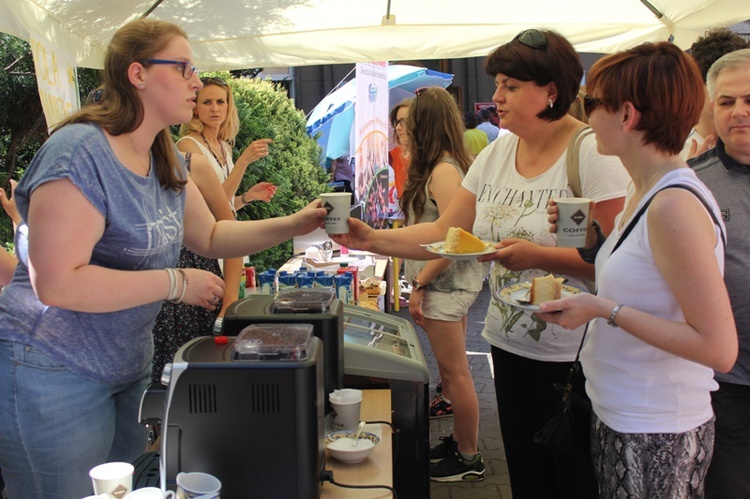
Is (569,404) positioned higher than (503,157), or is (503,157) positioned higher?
(503,157)

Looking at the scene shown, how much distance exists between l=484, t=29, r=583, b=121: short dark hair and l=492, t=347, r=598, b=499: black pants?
946mm

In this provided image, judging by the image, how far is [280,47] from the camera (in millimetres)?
4902

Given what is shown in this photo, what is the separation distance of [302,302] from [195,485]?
782mm

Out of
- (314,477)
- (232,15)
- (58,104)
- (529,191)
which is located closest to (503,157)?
(529,191)

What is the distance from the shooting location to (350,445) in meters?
2.08

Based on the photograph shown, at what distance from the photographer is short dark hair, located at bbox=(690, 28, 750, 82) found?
10.0 feet

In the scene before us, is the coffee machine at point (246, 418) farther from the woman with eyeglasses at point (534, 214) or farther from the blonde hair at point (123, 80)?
the woman with eyeglasses at point (534, 214)

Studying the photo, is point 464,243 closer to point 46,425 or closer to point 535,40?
point 535,40

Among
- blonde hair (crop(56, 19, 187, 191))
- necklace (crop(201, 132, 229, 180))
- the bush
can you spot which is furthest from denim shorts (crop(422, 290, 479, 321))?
the bush

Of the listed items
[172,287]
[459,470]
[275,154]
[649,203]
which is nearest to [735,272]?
[649,203]

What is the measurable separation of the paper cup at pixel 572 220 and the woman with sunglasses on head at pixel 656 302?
8.3 inches

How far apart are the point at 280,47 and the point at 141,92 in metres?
3.02

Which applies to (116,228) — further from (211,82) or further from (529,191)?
(211,82)

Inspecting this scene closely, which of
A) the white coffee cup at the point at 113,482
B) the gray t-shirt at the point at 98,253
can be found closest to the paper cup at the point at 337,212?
the gray t-shirt at the point at 98,253
